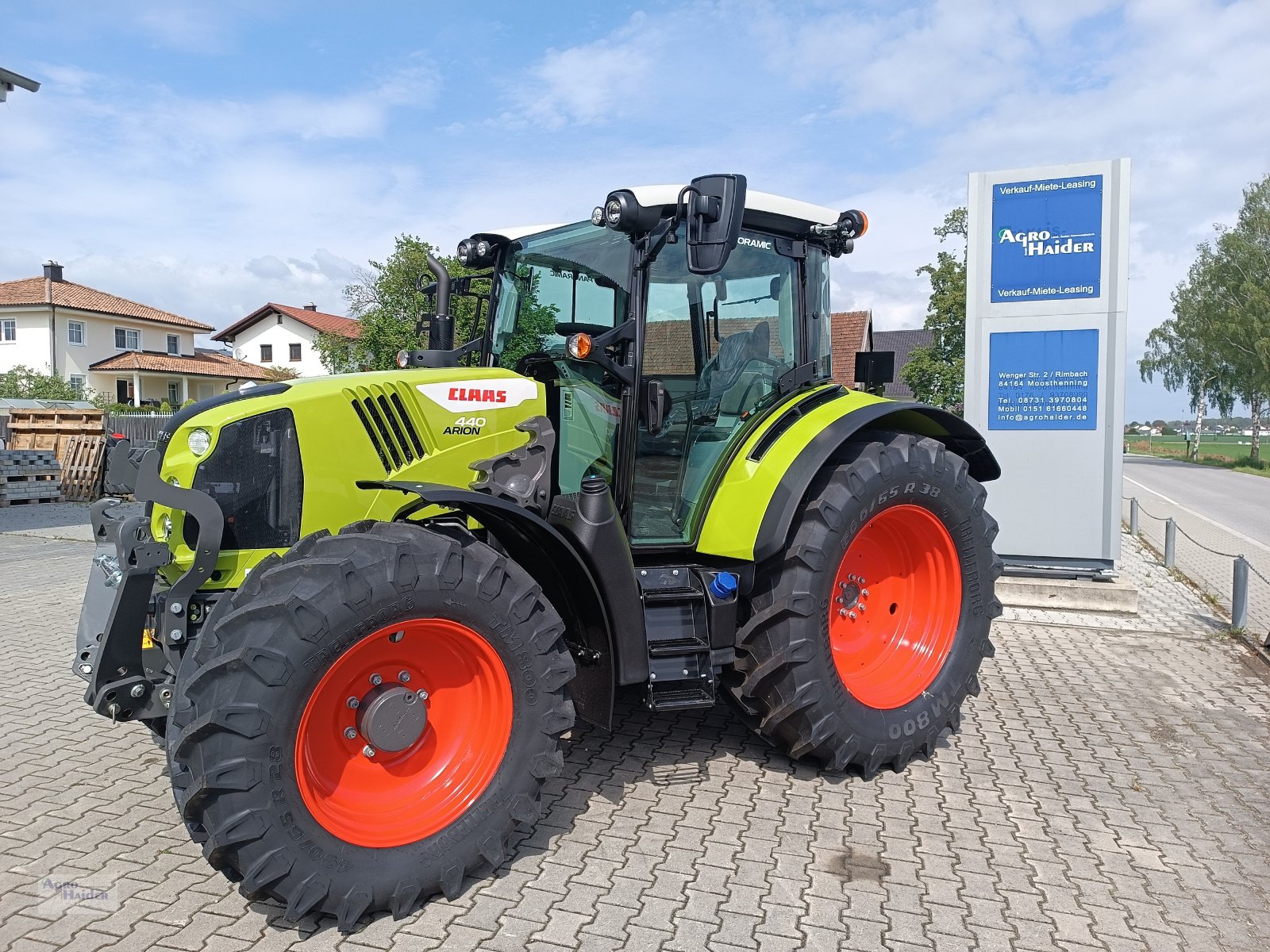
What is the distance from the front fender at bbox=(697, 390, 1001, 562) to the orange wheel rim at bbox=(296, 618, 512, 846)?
1303mm

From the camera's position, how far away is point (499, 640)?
10.6 feet

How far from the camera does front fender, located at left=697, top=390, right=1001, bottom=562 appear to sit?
4.04m

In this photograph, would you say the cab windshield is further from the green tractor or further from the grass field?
the grass field

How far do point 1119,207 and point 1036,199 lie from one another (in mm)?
648

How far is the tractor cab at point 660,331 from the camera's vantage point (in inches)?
157

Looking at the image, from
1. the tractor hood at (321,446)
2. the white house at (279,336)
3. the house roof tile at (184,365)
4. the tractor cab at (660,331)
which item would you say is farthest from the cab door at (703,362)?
the white house at (279,336)

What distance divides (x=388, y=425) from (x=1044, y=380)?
638cm

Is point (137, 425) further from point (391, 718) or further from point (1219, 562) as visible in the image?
point (391, 718)

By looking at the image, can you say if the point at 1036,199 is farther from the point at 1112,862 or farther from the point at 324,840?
the point at 324,840

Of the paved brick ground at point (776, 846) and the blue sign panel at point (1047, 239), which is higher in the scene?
the blue sign panel at point (1047, 239)

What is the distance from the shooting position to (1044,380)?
820 cm

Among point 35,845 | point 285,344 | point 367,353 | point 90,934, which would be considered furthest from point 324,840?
point 285,344

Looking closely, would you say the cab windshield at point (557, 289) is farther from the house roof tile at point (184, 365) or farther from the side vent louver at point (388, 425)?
the house roof tile at point (184, 365)

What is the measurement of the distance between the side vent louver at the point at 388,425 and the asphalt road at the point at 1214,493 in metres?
12.8
